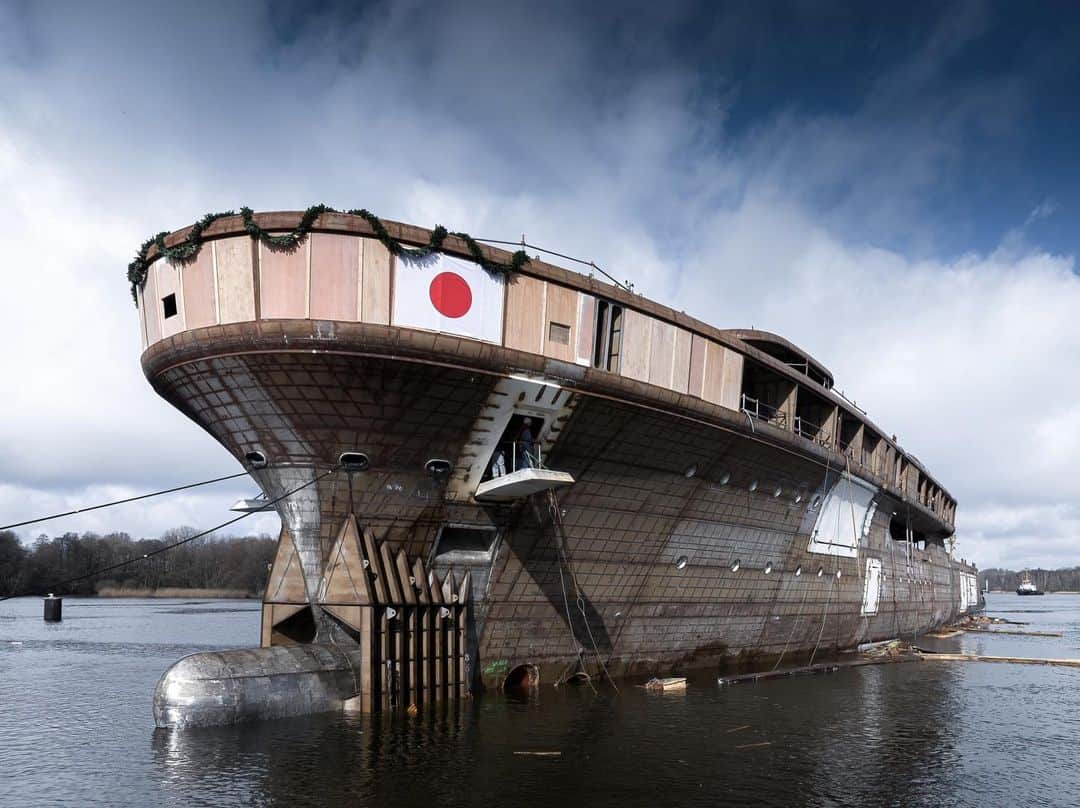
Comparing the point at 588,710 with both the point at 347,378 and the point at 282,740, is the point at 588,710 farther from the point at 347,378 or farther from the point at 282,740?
the point at 347,378

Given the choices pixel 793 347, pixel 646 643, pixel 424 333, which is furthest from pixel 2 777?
pixel 793 347

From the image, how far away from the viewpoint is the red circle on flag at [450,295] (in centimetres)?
1639

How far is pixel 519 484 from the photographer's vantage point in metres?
17.2

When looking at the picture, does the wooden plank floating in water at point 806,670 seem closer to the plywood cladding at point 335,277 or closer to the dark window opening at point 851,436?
the dark window opening at point 851,436

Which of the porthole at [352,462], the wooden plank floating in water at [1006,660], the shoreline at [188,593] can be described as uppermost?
the porthole at [352,462]

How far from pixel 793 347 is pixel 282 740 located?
2046cm

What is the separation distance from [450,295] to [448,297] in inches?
2.3

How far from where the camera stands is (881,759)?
14.9 metres

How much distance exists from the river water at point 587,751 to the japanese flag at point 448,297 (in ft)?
25.5

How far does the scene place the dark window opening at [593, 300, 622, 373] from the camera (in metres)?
18.6

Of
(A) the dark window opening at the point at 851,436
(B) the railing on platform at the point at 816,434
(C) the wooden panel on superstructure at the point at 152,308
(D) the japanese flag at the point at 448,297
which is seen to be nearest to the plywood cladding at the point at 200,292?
(C) the wooden panel on superstructure at the point at 152,308

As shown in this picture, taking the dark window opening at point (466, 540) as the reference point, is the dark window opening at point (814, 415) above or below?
above

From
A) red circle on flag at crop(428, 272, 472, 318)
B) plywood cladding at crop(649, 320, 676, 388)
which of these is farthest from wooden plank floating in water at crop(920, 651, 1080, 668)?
red circle on flag at crop(428, 272, 472, 318)

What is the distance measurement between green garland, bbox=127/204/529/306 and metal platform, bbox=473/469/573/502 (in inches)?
165
